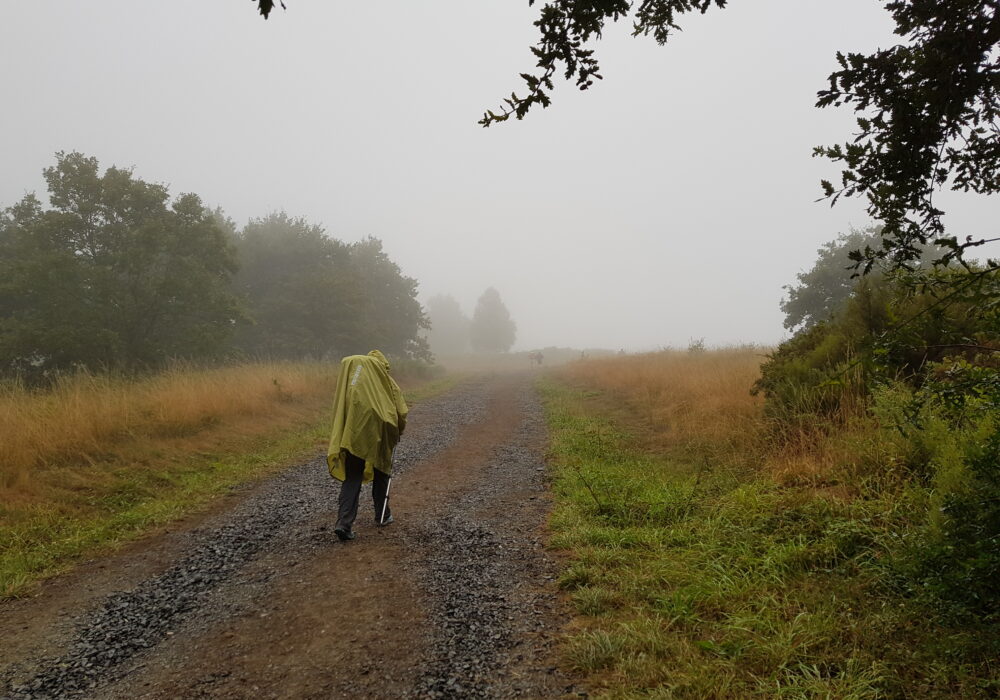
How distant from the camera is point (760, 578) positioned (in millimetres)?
3758

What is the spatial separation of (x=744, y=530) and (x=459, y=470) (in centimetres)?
483

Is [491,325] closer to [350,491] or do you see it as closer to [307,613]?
[350,491]

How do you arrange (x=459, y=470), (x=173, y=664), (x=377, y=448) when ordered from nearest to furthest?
(x=173, y=664), (x=377, y=448), (x=459, y=470)

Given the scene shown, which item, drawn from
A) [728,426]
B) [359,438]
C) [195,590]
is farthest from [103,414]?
[728,426]

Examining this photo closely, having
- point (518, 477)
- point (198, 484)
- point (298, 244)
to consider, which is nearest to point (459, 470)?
point (518, 477)

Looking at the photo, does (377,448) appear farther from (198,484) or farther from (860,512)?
(860,512)

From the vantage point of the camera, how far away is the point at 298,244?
99.8ft

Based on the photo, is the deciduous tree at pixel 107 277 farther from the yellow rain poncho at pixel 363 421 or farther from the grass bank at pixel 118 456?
the yellow rain poncho at pixel 363 421

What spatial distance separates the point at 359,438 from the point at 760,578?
12.9 feet

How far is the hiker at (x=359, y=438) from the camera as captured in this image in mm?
5367

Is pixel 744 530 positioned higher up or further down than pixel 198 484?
higher up

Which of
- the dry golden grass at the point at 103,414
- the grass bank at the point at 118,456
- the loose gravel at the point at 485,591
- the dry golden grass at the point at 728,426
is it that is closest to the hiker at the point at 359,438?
the loose gravel at the point at 485,591

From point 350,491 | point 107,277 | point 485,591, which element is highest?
point 107,277

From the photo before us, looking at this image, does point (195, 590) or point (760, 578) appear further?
point (195, 590)
